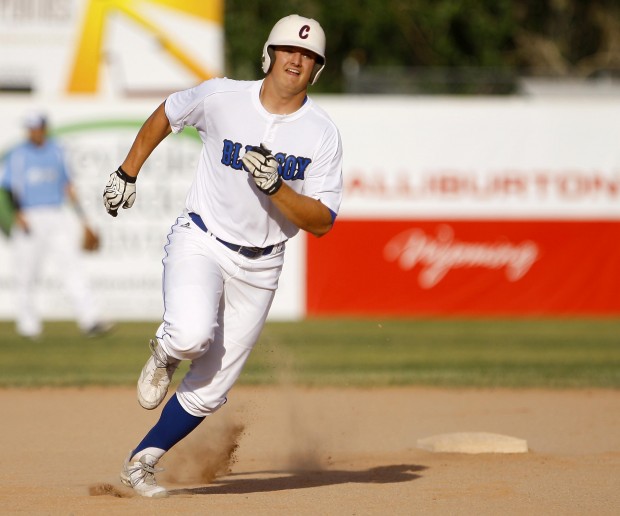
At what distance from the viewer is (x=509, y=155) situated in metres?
16.8

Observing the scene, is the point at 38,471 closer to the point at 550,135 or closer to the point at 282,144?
the point at 282,144

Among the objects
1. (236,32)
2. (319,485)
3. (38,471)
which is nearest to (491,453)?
(319,485)

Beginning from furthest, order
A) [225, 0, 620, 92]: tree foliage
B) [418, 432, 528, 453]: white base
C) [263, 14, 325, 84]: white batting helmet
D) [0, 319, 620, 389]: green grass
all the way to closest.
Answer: [225, 0, 620, 92]: tree foliage < [0, 319, 620, 389]: green grass < [418, 432, 528, 453]: white base < [263, 14, 325, 84]: white batting helmet

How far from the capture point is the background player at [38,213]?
1377cm

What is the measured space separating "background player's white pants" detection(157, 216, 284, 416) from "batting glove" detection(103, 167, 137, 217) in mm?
278

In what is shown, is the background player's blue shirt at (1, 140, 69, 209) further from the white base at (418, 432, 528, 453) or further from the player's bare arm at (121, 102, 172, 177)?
the player's bare arm at (121, 102, 172, 177)

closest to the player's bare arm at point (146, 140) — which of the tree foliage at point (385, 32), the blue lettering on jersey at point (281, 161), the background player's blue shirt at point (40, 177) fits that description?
the blue lettering on jersey at point (281, 161)

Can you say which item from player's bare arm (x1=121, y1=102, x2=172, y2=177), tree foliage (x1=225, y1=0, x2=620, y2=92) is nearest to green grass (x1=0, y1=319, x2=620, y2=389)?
player's bare arm (x1=121, y1=102, x2=172, y2=177)

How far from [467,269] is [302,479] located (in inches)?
406

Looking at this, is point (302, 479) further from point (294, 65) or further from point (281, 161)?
point (294, 65)

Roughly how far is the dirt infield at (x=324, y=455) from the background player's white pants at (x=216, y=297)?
0.51 metres

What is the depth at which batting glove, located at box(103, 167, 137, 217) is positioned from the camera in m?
5.69

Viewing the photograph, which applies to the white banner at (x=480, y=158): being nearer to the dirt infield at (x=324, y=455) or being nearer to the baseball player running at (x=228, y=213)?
the dirt infield at (x=324, y=455)

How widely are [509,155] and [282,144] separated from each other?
37.9 ft
